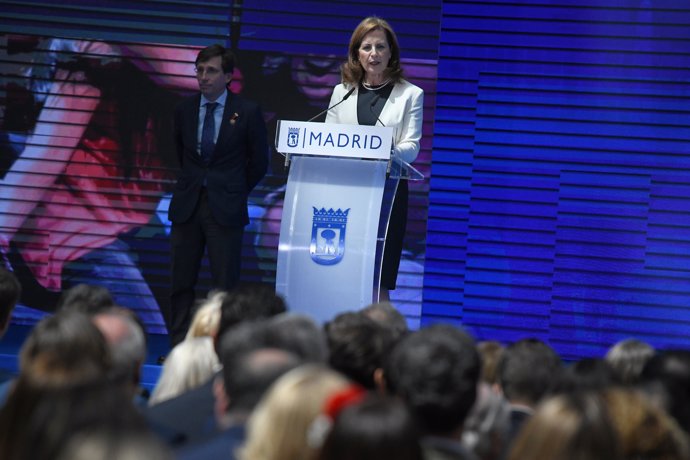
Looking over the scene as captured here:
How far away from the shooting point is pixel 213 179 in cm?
630

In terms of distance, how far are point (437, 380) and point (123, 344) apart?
1085 millimetres

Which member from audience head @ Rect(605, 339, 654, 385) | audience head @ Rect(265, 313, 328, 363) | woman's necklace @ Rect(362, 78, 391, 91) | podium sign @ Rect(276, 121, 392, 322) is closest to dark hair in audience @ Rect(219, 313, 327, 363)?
audience head @ Rect(265, 313, 328, 363)

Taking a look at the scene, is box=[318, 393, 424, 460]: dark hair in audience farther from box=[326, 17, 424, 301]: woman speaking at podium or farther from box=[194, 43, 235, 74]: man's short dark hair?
box=[194, 43, 235, 74]: man's short dark hair

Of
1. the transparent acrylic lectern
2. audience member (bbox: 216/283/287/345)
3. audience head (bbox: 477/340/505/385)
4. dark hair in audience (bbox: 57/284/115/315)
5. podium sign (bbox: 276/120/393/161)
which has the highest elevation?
podium sign (bbox: 276/120/393/161)

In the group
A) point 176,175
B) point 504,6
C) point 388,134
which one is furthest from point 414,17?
point 388,134

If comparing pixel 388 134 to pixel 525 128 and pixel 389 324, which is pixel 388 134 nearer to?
pixel 389 324

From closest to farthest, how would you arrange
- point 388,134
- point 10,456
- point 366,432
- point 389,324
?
point 366,432, point 10,456, point 389,324, point 388,134

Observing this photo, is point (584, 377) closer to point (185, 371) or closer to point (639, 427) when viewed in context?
point (639, 427)

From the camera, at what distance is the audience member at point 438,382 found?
288cm

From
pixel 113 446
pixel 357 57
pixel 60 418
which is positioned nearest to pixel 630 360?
pixel 60 418

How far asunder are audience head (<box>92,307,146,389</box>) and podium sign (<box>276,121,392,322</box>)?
1.78 metres

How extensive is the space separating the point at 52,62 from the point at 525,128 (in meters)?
3.32

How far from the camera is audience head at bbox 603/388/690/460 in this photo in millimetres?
2625

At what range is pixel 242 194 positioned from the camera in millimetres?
6320
